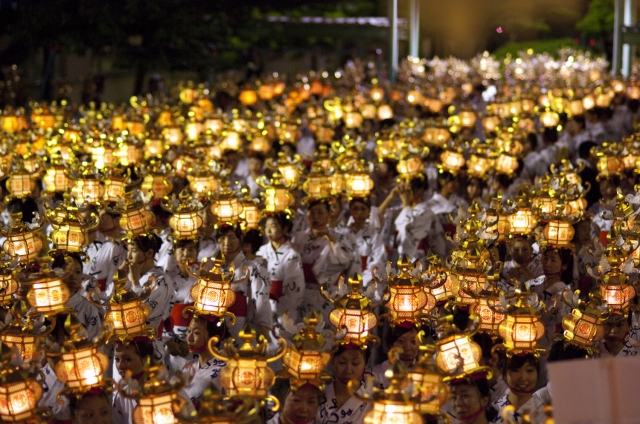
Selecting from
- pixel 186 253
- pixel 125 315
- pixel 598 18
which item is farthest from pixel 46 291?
pixel 598 18

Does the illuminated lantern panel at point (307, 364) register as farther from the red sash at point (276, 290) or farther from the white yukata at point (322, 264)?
the white yukata at point (322, 264)

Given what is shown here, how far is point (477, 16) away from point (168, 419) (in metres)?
23.9

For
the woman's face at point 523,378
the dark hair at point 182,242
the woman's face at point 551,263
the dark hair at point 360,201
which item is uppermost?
the dark hair at point 360,201

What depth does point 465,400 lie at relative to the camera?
4.41 m

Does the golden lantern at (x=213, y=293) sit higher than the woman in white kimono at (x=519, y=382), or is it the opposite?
the golden lantern at (x=213, y=293)

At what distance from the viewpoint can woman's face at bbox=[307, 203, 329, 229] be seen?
7641 millimetres

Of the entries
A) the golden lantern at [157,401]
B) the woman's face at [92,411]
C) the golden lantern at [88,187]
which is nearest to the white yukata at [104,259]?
the golden lantern at [88,187]

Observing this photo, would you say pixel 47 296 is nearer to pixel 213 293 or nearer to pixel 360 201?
pixel 213 293

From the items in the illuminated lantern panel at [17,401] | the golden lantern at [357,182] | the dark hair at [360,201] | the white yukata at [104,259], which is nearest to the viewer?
the illuminated lantern panel at [17,401]

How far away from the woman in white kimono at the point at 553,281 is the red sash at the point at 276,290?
6.11 feet

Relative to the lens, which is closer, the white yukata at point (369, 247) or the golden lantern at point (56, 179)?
the white yukata at point (369, 247)

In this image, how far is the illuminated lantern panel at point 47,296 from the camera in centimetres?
496

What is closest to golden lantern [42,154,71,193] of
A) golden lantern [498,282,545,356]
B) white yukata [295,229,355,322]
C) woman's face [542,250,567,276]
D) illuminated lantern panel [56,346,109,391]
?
white yukata [295,229,355,322]

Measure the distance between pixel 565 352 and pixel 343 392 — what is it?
1.18 metres
